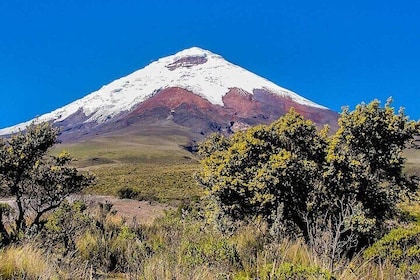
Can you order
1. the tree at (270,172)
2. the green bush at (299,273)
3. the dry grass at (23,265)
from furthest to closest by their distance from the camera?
the tree at (270,172) → the dry grass at (23,265) → the green bush at (299,273)

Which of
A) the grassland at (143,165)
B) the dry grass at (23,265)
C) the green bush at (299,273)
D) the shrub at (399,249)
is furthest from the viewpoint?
the grassland at (143,165)

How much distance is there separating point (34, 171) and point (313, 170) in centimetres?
627

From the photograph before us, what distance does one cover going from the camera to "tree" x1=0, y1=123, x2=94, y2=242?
1025 cm

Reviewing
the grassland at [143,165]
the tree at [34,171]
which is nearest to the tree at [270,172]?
the tree at [34,171]

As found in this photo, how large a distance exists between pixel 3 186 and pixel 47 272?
6.29m

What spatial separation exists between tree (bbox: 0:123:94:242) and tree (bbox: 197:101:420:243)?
3.68 metres

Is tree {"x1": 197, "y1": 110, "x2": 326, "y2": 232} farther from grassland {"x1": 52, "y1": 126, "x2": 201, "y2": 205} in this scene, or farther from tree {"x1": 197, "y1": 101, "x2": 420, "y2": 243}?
grassland {"x1": 52, "y1": 126, "x2": 201, "y2": 205}

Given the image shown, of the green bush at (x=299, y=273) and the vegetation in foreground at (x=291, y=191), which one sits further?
the vegetation in foreground at (x=291, y=191)

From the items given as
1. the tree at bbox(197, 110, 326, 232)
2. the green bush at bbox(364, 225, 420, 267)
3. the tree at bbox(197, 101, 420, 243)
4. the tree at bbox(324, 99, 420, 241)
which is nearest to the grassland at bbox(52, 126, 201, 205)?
the tree at bbox(197, 110, 326, 232)

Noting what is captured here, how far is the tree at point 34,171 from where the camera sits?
10252mm

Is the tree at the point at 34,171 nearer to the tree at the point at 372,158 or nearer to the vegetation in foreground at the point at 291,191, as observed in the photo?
the vegetation in foreground at the point at 291,191

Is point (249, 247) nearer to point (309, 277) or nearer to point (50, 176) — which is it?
point (309, 277)

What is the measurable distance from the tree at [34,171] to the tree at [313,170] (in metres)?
3.68

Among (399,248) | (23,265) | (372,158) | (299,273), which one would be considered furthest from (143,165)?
(299,273)
